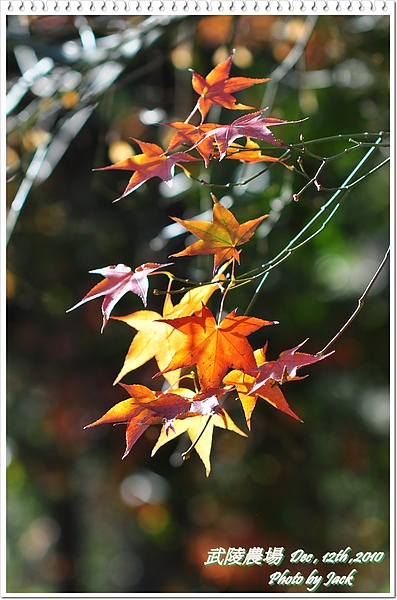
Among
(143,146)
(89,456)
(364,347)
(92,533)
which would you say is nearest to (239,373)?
(143,146)

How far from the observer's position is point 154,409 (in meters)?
0.47

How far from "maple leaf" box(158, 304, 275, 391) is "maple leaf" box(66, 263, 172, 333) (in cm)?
4

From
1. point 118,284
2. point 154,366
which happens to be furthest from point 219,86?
point 154,366

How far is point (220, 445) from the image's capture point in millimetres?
2537

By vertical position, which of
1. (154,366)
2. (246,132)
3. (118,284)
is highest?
(246,132)

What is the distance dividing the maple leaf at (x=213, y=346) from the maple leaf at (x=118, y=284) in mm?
37

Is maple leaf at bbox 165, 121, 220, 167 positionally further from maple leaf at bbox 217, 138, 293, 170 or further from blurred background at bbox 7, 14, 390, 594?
blurred background at bbox 7, 14, 390, 594

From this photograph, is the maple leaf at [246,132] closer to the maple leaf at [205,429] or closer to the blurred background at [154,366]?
the maple leaf at [205,429]

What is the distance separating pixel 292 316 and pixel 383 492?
3.36 feet

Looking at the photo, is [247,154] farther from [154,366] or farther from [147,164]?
[154,366]

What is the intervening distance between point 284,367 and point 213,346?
50 mm

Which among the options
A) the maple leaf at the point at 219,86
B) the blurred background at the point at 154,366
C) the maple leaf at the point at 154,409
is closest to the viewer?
the maple leaf at the point at 154,409

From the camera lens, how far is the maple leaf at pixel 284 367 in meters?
0.46

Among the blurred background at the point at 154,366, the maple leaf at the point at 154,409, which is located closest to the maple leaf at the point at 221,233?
the maple leaf at the point at 154,409
